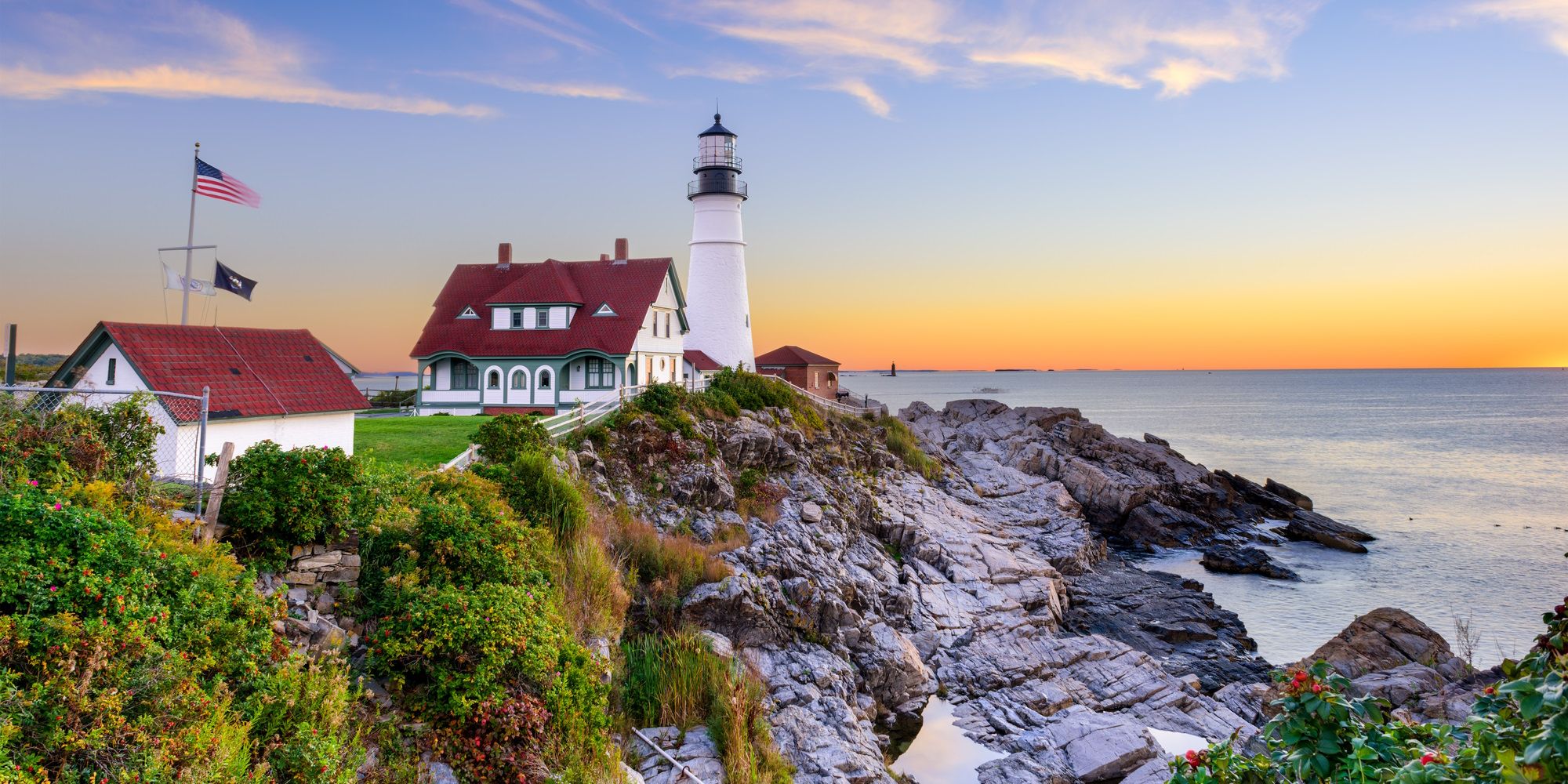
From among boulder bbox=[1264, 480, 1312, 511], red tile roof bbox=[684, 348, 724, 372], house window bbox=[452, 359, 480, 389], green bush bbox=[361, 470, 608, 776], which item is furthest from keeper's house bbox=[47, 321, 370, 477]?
boulder bbox=[1264, 480, 1312, 511]

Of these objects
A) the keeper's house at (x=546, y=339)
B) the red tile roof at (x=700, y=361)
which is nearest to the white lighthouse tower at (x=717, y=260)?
the red tile roof at (x=700, y=361)

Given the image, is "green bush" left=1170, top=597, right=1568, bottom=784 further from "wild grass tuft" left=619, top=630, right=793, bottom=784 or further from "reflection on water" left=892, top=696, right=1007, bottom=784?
"reflection on water" left=892, top=696, right=1007, bottom=784

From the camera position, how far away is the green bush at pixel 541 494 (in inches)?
604

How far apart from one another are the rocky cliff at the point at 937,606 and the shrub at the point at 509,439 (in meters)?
1.65

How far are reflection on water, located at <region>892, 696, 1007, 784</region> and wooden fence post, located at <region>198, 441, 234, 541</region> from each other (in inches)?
398

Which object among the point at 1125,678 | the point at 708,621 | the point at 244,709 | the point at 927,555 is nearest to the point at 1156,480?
the point at 927,555

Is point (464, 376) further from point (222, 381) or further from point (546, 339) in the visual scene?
point (222, 381)

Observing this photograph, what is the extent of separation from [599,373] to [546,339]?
2.73 metres

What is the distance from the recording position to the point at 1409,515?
40.6 meters

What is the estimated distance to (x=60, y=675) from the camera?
22.1ft

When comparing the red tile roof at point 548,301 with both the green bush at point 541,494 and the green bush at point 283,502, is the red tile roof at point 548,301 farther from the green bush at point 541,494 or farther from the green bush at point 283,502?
the green bush at point 283,502

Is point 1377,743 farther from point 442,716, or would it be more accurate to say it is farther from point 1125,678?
point 1125,678

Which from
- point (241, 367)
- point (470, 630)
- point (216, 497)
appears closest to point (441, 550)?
point (470, 630)

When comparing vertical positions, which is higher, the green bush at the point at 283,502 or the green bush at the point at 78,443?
→ the green bush at the point at 78,443
